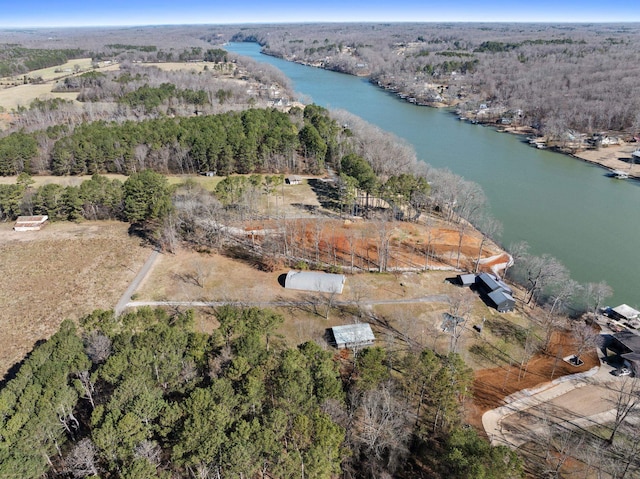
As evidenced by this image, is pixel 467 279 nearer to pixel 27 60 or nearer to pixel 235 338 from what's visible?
pixel 235 338

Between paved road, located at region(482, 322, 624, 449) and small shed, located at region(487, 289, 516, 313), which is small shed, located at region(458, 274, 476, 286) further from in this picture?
paved road, located at region(482, 322, 624, 449)

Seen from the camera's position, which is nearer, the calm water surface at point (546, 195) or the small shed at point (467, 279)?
the small shed at point (467, 279)

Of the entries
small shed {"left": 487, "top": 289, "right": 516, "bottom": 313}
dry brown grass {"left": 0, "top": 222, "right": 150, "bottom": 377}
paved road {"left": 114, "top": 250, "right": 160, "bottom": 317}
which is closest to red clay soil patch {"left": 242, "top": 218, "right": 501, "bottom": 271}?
small shed {"left": 487, "top": 289, "right": 516, "bottom": 313}

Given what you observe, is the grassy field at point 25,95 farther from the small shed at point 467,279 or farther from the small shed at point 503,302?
the small shed at point 503,302

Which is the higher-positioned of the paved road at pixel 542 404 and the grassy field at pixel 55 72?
the grassy field at pixel 55 72

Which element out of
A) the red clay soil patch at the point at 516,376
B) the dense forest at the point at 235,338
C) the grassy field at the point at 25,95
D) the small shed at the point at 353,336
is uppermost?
the grassy field at the point at 25,95

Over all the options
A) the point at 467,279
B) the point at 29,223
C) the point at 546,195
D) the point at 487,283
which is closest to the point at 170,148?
the point at 29,223

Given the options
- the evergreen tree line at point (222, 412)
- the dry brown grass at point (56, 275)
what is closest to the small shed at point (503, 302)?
the evergreen tree line at point (222, 412)
